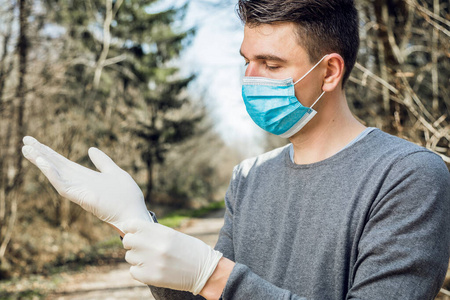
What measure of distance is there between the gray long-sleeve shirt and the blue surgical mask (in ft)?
0.48

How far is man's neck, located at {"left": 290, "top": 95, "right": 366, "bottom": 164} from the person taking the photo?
167 centimetres

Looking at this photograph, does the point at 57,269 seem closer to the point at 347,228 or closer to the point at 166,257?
the point at 166,257

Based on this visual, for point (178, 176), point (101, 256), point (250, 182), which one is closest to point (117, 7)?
point (101, 256)

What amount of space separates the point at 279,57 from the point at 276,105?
0.23 metres

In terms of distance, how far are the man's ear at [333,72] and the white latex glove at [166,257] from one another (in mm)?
862

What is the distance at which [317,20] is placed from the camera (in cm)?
161

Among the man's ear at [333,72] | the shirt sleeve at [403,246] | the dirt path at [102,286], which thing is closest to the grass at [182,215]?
the dirt path at [102,286]

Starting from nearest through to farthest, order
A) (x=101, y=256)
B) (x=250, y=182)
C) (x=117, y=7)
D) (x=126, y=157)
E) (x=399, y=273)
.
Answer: (x=399, y=273) < (x=250, y=182) < (x=101, y=256) < (x=117, y=7) < (x=126, y=157)

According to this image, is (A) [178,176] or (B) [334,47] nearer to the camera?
(B) [334,47]

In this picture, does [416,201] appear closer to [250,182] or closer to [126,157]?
[250,182]

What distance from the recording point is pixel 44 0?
8148mm

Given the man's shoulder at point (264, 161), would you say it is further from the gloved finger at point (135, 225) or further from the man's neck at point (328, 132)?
the gloved finger at point (135, 225)

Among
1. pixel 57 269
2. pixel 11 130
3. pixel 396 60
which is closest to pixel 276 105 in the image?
pixel 396 60

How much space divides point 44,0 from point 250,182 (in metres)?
7.93
